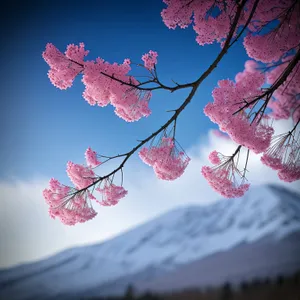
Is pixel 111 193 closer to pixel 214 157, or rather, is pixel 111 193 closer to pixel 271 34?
pixel 214 157

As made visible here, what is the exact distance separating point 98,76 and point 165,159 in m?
0.81

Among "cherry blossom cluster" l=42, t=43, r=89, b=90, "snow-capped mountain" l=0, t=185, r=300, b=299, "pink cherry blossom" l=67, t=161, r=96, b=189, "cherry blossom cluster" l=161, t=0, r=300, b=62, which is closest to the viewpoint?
"cherry blossom cluster" l=42, t=43, r=89, b=90

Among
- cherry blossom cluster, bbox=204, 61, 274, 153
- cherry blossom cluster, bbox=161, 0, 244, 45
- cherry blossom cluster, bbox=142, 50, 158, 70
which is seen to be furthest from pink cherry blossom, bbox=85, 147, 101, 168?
cherry blossom cluster, bbox=161, 0, 244, 45

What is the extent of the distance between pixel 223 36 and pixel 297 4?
1.88 feet

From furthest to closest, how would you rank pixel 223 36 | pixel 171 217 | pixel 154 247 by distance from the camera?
1. pixel 171 217
2. pixel 154 247
3. pixel 223 36

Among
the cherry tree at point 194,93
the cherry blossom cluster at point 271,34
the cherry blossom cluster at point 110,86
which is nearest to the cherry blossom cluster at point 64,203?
the cherry tree at point 194,93

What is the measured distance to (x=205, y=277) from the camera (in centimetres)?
765

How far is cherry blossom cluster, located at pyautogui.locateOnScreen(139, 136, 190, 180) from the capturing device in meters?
1.72

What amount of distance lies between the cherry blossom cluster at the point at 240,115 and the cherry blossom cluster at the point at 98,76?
510 mm

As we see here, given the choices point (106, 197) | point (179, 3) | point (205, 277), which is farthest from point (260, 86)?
point (205, 277)

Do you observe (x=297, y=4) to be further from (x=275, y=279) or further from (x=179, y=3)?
(x=275, y=279)

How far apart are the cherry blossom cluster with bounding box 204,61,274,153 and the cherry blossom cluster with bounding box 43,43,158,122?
1.67 ft

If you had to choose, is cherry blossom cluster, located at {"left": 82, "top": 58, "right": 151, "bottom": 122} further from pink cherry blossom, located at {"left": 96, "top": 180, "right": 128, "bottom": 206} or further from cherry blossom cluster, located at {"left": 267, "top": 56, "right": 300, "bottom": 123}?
cherry blossom cluster, located at {"left": 267, "top": 56, "right": 300, "bottom": 123}

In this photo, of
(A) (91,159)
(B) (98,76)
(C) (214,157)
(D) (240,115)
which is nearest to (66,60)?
(B) (98,76)
